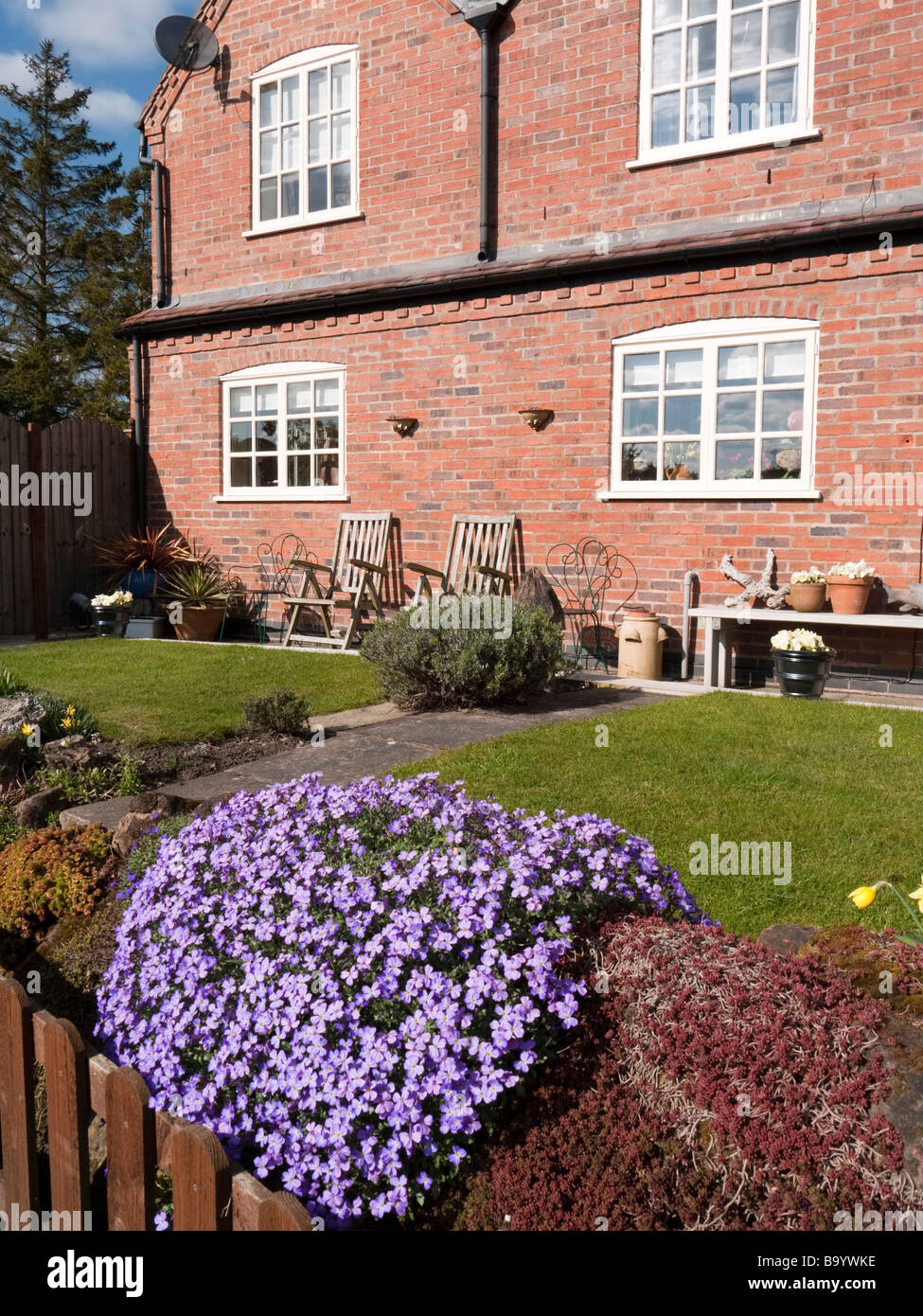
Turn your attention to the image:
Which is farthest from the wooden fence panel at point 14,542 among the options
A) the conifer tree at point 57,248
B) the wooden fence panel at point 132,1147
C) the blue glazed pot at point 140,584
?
the conifer tree at point 57,248

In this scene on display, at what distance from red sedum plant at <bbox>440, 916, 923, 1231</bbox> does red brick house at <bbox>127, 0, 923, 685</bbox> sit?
6.67 metres

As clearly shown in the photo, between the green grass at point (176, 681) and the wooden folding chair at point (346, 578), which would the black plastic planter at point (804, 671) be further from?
the wooden folding chair at point (346, 578)

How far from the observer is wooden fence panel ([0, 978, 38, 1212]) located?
7.35 ft

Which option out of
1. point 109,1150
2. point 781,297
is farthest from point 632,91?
point 109,1150

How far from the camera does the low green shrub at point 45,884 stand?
3734 mm

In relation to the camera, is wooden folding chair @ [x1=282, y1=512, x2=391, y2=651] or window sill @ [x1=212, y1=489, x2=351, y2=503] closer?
wooden folding chair @ [x1=282, y1=512, x2=391, y2=651]

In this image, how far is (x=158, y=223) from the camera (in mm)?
13195

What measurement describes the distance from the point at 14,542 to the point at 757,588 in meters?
8.04

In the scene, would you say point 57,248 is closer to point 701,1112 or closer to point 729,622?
point 729,622

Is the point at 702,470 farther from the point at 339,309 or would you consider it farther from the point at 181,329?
the point at 181,329

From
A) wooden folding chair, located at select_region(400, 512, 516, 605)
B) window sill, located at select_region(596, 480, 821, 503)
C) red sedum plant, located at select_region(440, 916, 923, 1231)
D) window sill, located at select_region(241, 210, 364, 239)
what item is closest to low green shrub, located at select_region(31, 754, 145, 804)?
red sedum plant, located at select_region(440, 916, 923, 1231)

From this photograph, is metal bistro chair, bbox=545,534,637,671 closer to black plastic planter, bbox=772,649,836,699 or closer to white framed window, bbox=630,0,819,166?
black plastic planter, bbox=772,649,836,699

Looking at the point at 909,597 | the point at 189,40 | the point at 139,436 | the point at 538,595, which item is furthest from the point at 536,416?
the point at 189,40

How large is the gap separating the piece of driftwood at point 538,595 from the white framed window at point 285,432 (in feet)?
9.28
